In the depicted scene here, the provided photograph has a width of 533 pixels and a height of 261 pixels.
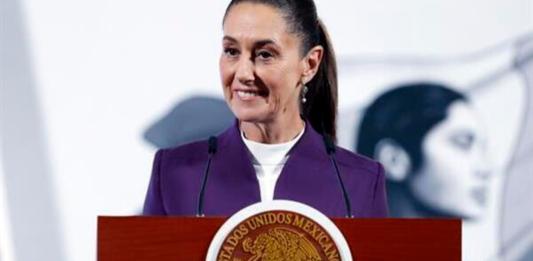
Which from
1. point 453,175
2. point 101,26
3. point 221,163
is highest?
point 101,26

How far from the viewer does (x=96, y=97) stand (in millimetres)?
2447

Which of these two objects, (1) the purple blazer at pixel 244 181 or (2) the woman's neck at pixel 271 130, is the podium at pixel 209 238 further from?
(2) the woman's neck at pixel 271 130

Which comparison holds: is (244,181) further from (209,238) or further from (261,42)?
(209,238)

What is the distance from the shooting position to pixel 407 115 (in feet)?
8.25

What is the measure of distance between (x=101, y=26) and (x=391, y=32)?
0.83 m

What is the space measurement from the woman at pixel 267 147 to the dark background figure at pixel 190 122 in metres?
0.33

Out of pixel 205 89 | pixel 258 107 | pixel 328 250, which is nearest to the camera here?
pixel 328 250

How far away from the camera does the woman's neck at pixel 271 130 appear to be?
2.06 meters

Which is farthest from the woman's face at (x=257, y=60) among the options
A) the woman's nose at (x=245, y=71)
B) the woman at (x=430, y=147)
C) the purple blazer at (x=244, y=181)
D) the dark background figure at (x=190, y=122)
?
the woman at (x=430, y=147)

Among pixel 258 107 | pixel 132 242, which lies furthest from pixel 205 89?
pixel 132 242

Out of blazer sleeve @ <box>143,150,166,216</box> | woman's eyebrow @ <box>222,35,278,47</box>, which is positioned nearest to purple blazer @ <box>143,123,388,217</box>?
blazer sleeve @ <box>143,150,166,216</box>

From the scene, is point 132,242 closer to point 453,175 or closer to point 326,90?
point 326,90

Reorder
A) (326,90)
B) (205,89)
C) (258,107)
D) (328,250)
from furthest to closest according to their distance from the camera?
(205,89) → (326,90) → (258,107) → (328,250)

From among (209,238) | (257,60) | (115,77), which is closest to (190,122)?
(115,77)
